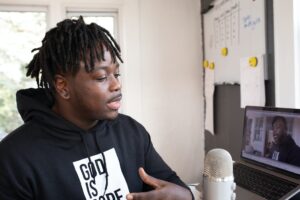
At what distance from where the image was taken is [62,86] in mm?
938

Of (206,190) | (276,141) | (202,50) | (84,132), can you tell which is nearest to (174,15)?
(202,50)

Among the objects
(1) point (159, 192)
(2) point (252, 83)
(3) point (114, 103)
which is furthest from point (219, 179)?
(2) point (252, 83)

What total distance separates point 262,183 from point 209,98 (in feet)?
4.19

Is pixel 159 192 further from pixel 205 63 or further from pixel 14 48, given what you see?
pixel 14 48

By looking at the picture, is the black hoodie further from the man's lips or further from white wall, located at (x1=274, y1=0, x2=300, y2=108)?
white wall, located at (x1=274, y1=0, x2=300, y2=108)

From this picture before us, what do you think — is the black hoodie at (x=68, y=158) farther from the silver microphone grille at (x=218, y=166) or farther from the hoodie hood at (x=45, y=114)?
the silver microphone grille at (x=218, y=166)

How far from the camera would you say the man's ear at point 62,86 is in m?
0.93

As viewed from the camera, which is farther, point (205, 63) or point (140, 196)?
point (205, 63)

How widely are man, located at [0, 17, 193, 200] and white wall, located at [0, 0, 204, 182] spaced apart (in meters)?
1.41

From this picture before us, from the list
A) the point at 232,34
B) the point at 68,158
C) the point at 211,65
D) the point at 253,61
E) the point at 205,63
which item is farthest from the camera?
the point at 205,63

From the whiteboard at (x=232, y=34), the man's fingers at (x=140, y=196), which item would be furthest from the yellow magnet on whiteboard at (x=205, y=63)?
the man's fingers at (x=140, y=196)

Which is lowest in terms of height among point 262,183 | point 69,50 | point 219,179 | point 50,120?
point 262,183

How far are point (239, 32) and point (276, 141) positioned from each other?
2.78ft

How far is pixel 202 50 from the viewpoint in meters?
2.50
